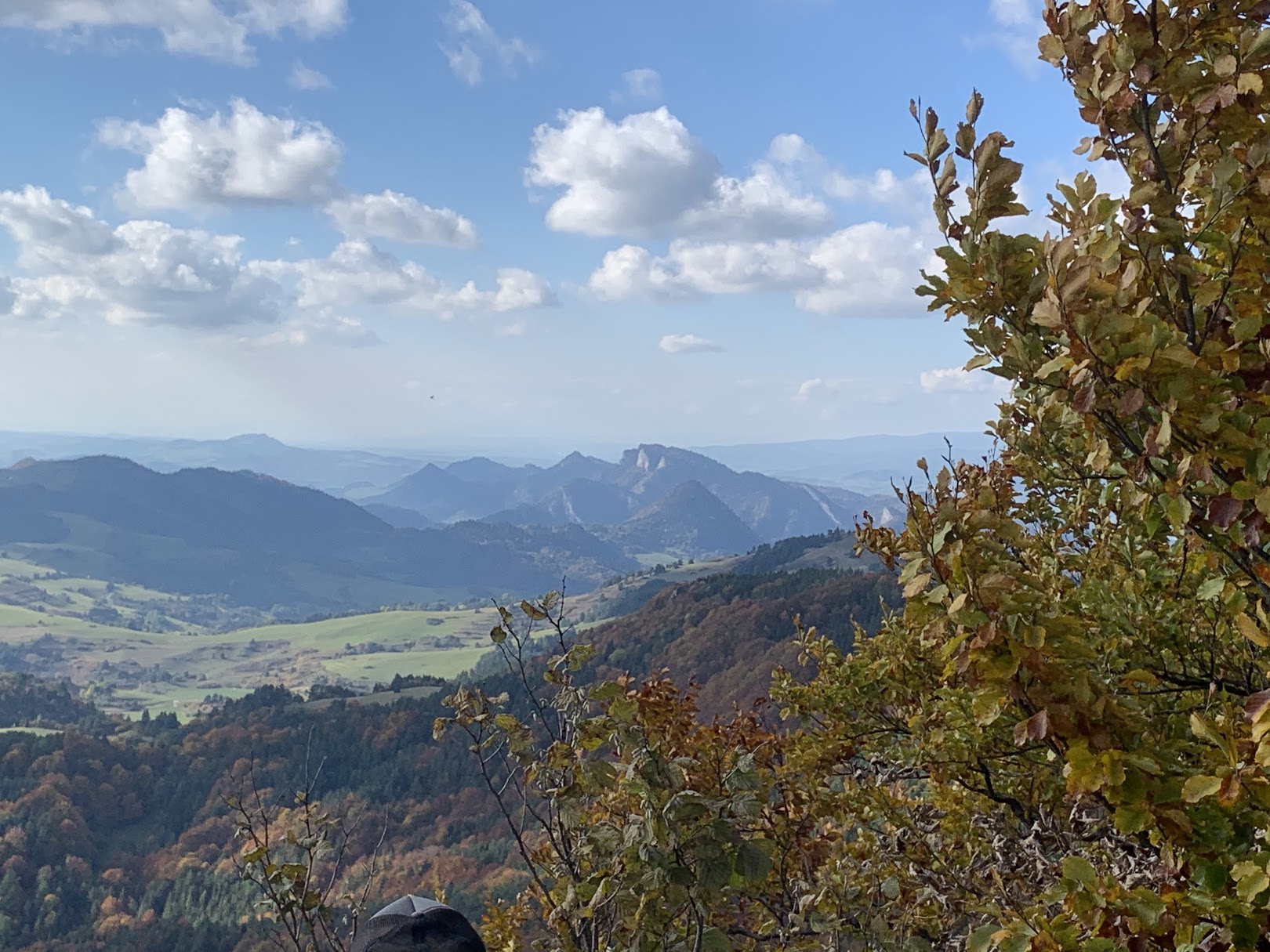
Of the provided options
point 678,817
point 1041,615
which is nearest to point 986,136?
point 1041,615

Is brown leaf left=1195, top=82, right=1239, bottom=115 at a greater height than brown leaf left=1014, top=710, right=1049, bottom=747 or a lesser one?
greater

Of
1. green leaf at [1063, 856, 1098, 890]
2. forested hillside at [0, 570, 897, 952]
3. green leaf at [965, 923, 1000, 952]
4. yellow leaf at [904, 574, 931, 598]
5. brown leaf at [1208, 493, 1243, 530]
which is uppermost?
brown leaf at [1208, 493, 1243, 530]

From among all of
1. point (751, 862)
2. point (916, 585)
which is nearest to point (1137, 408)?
point (916, 585)

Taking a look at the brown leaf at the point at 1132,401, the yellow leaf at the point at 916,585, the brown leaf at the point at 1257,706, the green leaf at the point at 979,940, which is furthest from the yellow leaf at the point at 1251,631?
the green leaf at the point at 979,940

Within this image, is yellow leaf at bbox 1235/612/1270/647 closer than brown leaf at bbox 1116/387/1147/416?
No

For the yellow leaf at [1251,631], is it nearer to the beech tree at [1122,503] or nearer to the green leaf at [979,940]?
the beech tree at [1122,503]

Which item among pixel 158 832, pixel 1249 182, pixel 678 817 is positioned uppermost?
pixel 1249 182

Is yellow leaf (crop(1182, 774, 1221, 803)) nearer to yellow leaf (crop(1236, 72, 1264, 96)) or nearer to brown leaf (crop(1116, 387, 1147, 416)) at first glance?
brown leaf (crop(1116, 387, 1147, 416))

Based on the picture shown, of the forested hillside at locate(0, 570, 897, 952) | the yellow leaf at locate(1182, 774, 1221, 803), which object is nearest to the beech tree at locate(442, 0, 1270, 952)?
the yellow leaf at locate(1182, 774, 1221, 803)

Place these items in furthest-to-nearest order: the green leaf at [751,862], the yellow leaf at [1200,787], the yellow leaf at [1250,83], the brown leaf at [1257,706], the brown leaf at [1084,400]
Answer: the green leaf at [751,862]
the yellow leaf at [1250,83]
the brown leaf at [1084,400]
the yellow leaf at [1200,787]
the brown leaf at [1257,706]

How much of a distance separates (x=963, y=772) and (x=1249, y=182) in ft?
19.1

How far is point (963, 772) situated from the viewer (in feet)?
24.2

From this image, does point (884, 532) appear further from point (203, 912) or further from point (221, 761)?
point (221, 761)

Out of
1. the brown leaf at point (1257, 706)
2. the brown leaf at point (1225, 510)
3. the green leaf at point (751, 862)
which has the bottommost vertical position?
the green leaf at point (751, 862)
